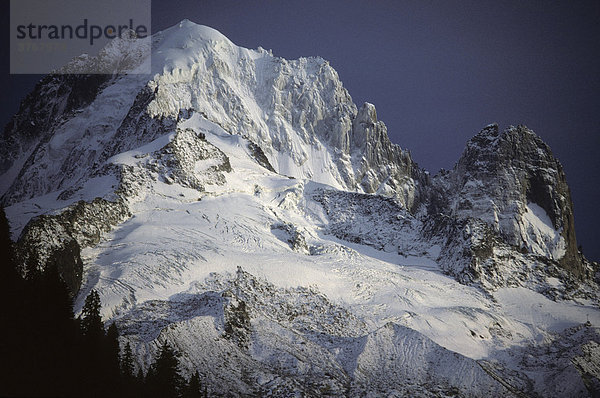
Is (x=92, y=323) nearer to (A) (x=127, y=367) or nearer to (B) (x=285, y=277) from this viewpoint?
(A) (x=127, y=367)

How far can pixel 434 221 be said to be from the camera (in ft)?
535

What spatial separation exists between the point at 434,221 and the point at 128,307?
96959 millimetres

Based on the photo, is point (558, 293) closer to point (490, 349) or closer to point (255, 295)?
point (490, 349)

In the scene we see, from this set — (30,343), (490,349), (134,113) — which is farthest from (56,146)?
(30,343)

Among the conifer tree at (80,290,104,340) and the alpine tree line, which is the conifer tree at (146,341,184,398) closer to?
the alpine tree line

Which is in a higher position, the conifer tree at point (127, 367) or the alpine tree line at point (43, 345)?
the alpine tree line at point (43, 345)

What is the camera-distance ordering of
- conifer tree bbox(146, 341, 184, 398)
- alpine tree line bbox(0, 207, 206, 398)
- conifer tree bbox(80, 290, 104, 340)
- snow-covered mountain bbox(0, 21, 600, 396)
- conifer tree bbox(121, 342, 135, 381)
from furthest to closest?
snow-covered mountain bbox(0, 21, 600, 396) < conifer tree bbox(121, 342, 135, 381) < conifer tree bbox(146, 341, 184, 398) < conifer tree bbox(80, 290, 104, 340) < alpine tree line bbox(0, 207, 206, 398)

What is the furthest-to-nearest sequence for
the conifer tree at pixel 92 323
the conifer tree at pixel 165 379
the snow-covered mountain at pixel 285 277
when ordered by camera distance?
the snow-covered mountain at pixel 285 277 → the conifer tree at pixel 165 379 → the conifer tree at pixel 92 323

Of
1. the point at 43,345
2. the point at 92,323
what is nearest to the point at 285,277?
the point at 92,323

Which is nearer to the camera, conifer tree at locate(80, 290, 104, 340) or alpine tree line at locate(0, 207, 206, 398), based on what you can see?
alpine tree line at locate(0, 207, 206, 398)

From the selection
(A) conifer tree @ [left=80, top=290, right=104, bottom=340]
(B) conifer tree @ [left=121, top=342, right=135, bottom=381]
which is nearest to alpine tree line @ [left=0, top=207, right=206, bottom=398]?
(A) conifer tree @ [left=80, top=290, right=104, bottom=340]

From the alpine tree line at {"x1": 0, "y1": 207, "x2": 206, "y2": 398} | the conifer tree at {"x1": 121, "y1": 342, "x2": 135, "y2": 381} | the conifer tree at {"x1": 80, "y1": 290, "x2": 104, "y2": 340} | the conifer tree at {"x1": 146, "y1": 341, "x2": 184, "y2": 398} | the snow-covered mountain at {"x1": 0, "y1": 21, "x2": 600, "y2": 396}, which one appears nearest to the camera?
the alpine tree line at {"x1": 0, "y1": 207, "x2": 206, "y2": 398}

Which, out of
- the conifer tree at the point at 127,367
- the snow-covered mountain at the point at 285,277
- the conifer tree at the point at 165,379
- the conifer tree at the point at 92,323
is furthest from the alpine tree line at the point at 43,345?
the snow-covered mountain at the point at 285,277

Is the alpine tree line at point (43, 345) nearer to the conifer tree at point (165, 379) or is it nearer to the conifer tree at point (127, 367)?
the conifer tree at point (165, 379)
